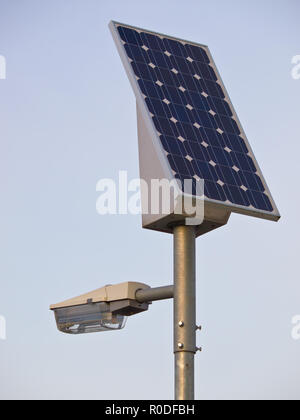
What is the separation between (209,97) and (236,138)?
1395 millimetres

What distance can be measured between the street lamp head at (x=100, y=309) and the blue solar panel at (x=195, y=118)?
2.95m

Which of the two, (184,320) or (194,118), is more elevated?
(194,118)

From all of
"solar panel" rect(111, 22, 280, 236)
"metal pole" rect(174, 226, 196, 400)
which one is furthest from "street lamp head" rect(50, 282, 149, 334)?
"solar panel" rect(111, 22, 280, 236)

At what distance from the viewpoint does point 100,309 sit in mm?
25562

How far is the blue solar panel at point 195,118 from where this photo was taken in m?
25.1

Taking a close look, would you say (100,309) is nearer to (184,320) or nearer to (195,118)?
(184,320)

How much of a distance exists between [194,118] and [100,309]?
501cm

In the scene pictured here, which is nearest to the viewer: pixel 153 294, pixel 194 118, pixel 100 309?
pixel 153 294

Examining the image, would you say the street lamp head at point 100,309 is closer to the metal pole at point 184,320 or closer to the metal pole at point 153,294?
the metal pole at point 153,294

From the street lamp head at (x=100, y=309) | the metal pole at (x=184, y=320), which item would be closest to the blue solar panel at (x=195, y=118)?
the metal pole at (x=184, y=320)

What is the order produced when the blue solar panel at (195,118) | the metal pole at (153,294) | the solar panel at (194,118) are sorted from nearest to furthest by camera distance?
the metal pole at (153,294), the solar panel at (194,118), the blue solar panel at (195,118)

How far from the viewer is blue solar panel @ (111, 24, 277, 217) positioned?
2509 centimetres

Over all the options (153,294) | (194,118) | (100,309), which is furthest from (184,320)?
(194,118)
